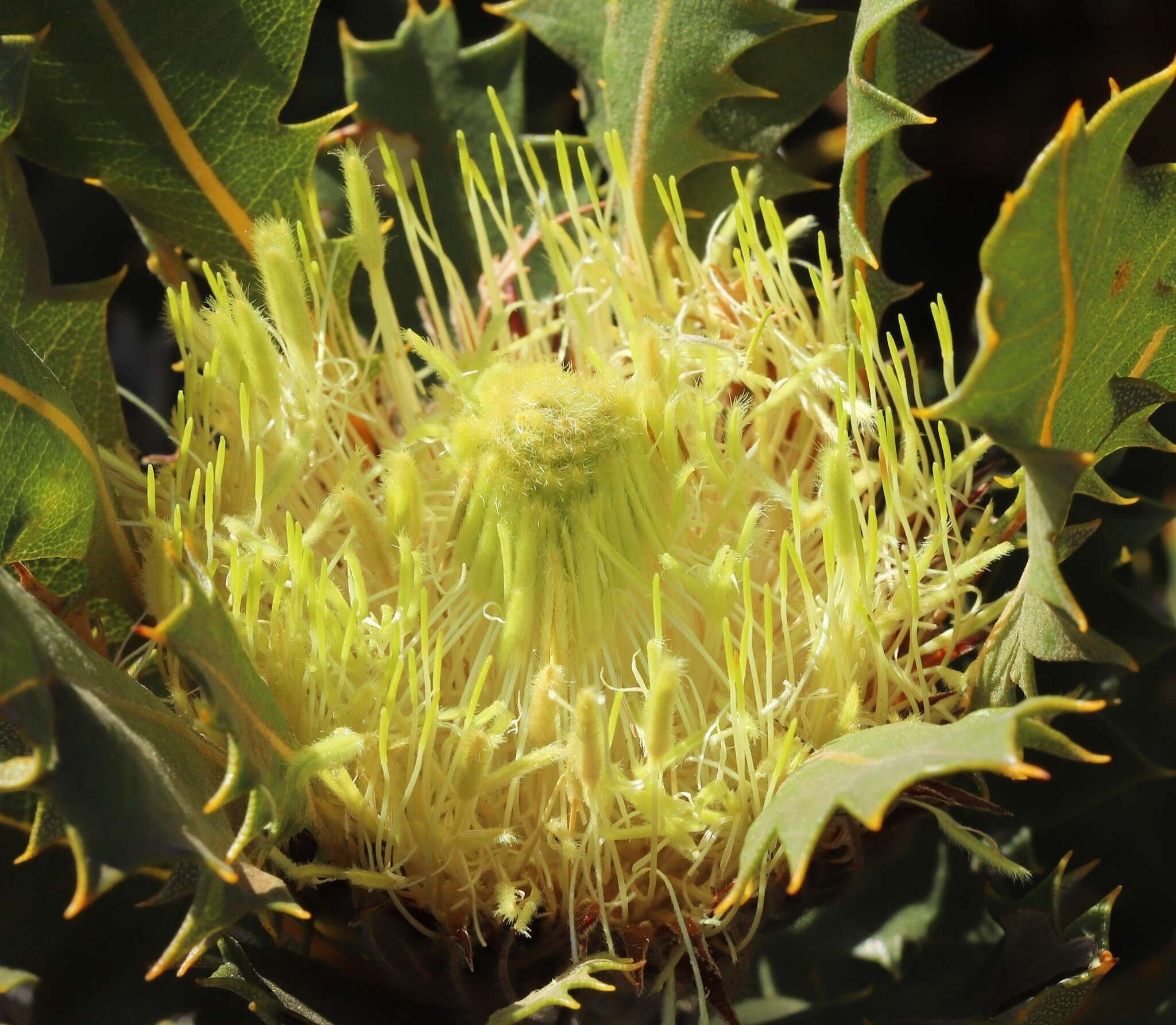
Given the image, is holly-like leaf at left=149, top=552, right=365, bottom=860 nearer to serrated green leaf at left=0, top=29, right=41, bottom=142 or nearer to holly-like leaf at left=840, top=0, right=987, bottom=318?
serrated green leaf at left=0, top=29, right=41, bottom=142

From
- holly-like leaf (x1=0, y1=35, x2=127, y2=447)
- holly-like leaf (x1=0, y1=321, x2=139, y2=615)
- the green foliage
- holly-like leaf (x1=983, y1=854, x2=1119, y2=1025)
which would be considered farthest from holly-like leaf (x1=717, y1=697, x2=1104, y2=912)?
holly-like leaf (x1=0, y1=35, x2=127, y2=447)

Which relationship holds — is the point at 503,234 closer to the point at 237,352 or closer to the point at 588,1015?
the point at 237,352

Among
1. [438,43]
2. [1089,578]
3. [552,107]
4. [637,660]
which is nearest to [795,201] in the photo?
[552,107]

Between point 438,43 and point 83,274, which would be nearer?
point 438,43

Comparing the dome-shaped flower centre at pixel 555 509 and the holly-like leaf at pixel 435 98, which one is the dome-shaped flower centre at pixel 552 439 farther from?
the holly-like leaf at pixel 435 98

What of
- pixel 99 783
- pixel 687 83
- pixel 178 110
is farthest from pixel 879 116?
pixel 99 783
